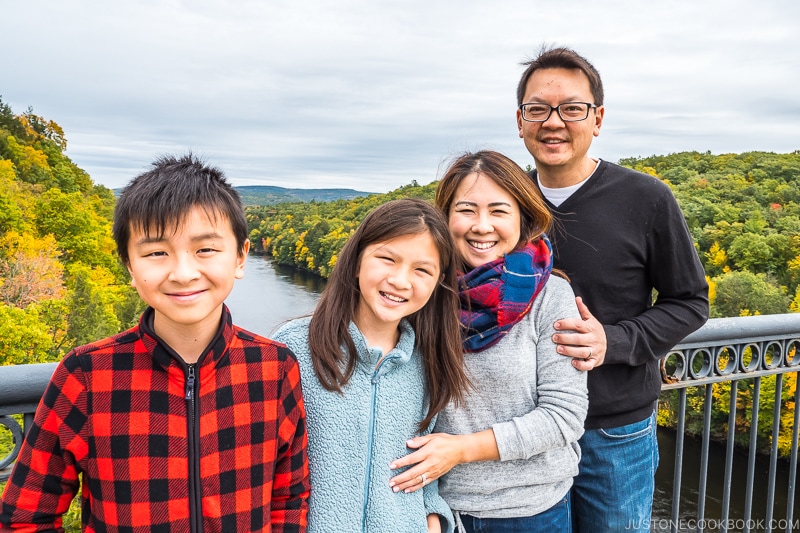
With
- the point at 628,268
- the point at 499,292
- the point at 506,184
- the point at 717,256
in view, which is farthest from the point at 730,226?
the point at 499,292

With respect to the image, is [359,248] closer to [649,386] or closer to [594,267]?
[594,267]

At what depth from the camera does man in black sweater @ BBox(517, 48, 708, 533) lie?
2.25m

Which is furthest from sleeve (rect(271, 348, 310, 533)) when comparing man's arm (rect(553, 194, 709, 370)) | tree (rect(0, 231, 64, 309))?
tree (rect(0, 231, 64, 309))

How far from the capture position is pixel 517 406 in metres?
1.96

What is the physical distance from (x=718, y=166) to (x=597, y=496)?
67.5 metres

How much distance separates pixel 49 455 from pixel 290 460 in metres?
0.60

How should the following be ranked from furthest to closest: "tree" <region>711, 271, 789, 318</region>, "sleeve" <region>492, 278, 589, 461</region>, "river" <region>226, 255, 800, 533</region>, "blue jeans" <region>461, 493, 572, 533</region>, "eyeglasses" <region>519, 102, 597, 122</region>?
"tree" <region>711, 271, 789, 318</region>, "river" <region>226, 255, 800, 533</region>, "eyeglasses" <region>519, 102, 597, 122</region>, "blue jeans" <region>461, 493, 572, 533</region>, "sleeve" <region>492, 278, 589, 461</region>

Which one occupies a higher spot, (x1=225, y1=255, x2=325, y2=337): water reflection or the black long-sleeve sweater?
the black long-sleeve sweater

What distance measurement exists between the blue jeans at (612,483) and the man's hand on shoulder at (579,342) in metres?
0.43

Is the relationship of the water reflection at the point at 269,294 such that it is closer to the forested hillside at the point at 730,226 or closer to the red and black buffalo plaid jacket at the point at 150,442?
the forested hillside at the point at 730,226

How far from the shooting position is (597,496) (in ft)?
7.41

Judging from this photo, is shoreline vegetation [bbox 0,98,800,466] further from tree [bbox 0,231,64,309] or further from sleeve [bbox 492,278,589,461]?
sleeve [bbox 492,278,589,461]

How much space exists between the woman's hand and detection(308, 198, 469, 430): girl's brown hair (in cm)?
7

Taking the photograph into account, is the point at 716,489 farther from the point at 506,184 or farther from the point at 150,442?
the point at 150,442
